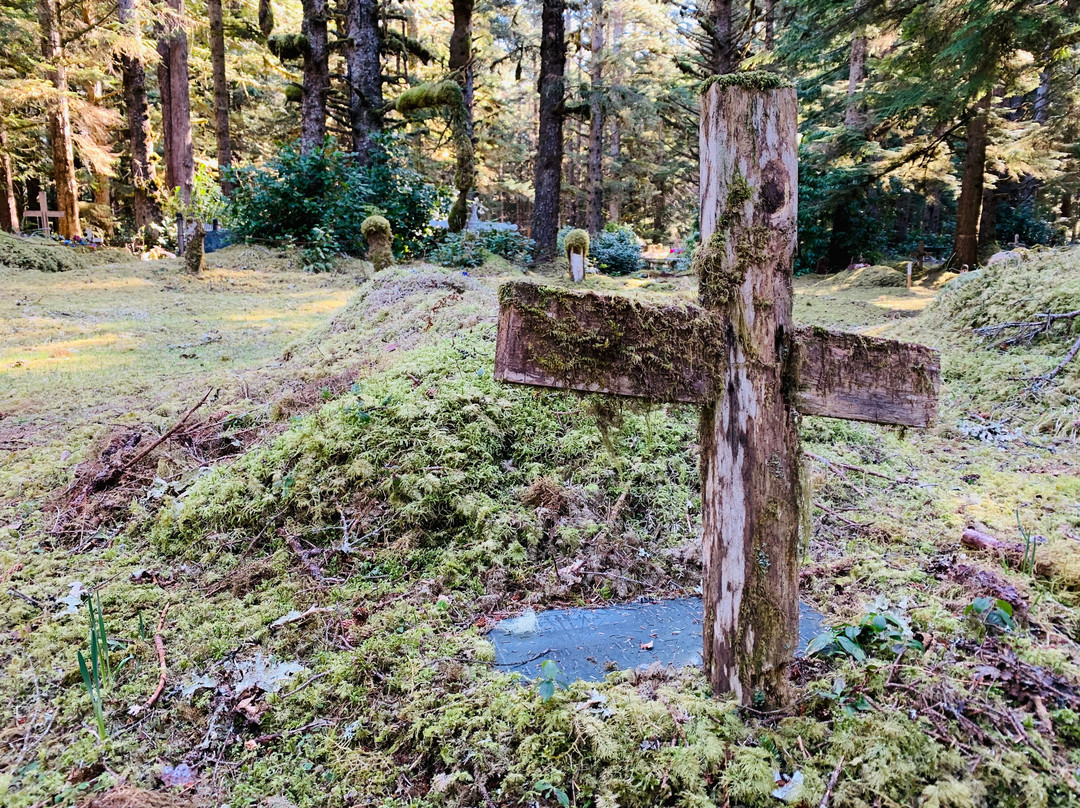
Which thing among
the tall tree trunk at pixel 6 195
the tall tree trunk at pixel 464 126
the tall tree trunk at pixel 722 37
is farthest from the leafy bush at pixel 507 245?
the tall tree trunk at pixel 6 195

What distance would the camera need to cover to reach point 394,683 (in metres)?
1.93

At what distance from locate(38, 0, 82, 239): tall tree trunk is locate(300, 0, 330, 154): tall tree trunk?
576cm

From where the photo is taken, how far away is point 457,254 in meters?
12.3

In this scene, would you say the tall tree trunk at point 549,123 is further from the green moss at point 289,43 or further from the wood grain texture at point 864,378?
the wood grain texture at point 864,378

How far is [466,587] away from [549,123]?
11.8 m

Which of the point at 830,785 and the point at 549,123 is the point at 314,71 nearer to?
the point at 549,123

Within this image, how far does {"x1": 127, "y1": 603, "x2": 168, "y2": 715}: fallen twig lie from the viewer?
1.86 m

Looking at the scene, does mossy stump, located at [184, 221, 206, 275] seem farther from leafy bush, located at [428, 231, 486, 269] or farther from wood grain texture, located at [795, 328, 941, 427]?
wood grain texture, located at [795, 328, 941, 427]

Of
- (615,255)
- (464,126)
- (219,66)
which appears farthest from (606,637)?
(219,66)

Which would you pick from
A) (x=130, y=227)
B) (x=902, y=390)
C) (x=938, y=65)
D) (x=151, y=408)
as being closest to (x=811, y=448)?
(x=902, y=390)

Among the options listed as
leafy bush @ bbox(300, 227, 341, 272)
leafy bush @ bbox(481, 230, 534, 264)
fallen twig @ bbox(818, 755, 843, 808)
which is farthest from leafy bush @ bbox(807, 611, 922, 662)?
leafy bush @ bbox(481, 230, 534, 264)

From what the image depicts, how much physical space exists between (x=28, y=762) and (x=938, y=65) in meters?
11.3

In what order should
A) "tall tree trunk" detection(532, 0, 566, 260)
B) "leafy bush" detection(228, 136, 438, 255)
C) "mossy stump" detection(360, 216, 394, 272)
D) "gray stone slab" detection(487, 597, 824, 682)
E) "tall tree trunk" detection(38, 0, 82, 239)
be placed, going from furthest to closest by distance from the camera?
"tall tree trunk" detection(38, 0, 82, 239) < "leafy bush" detection(228, 136, 438, 255) < "tall tree trunk" detection(532, 0, 566, 260) < "mossy stump" detection(360, 216, 394, 272) < "gray stone slab" detection(487, 597, 824, 682)

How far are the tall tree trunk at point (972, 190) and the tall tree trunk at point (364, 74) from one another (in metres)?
11.9
